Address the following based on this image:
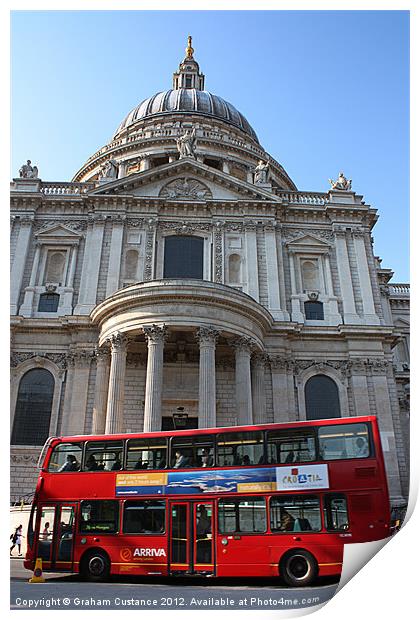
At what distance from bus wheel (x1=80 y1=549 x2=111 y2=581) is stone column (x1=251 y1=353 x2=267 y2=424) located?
13.7 meters

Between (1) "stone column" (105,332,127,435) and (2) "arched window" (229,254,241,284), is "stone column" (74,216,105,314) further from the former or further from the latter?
(2) "arched window" (229,254,241,284)

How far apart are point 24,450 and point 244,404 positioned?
460 inches

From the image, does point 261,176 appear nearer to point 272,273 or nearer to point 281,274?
point 281,274

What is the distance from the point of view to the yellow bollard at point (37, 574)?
546 inches

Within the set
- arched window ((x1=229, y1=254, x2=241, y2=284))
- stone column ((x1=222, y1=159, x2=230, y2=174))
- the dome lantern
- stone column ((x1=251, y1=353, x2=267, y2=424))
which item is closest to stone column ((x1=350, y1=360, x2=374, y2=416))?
stone column ((x1=251, y1=353, x2=267, y2=424))

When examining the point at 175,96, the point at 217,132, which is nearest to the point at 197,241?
the point at 217,132

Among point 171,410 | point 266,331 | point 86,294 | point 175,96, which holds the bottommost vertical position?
point 171,410

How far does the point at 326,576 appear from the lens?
13.5 meters

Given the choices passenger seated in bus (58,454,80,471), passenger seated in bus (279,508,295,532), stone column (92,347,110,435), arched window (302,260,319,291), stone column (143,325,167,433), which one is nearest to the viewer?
passenger seated in bus (279,508,295,532)

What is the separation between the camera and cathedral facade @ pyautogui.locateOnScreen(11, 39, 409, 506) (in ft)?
86.7

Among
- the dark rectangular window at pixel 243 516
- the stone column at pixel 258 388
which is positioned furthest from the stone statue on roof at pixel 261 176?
the dark rectangular window at pixel 243 516

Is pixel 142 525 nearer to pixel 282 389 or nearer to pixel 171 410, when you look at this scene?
pixel 171 410

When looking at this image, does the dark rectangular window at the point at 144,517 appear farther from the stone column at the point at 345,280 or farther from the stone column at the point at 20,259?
the stone column at the point at 345,280

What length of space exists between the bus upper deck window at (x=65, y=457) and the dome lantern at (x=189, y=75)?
173ft
